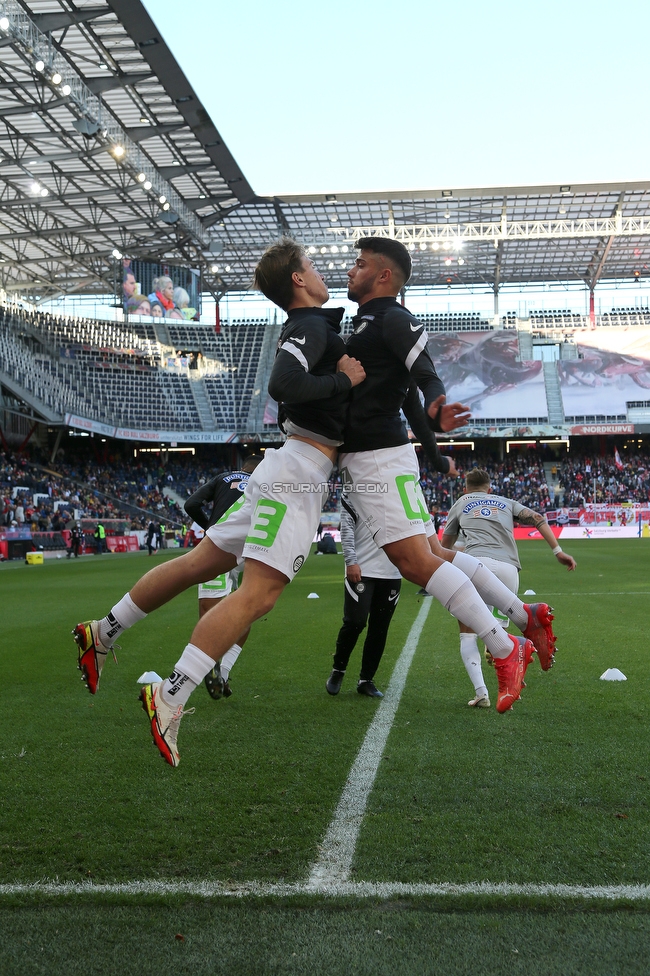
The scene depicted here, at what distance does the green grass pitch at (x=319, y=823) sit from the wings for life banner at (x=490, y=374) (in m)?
47.7

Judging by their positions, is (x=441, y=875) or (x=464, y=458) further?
(x=464, y=458)

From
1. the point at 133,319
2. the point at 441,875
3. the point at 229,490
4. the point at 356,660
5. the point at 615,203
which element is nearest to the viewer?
the point at 441,875

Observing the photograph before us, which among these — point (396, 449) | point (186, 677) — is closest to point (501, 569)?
point (396, 449)

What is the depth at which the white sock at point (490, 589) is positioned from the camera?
420 cm

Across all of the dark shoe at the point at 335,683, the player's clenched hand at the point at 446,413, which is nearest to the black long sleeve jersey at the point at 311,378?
the player's clenched hand at the point at 446,413

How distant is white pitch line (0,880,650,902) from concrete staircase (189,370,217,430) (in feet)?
165

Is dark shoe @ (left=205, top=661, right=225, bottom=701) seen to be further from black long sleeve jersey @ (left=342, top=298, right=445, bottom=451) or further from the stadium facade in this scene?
the stadium facade

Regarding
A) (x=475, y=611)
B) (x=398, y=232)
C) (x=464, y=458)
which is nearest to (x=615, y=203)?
(x=398, y=232)

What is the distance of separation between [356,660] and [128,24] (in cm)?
2482

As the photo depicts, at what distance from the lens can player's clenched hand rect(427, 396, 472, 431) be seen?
137 inches

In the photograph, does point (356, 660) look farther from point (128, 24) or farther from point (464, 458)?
point (464, 458)

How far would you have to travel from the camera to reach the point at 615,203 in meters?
44.3

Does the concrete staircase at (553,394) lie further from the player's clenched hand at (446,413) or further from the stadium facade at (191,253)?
the player's clenched hand at (446,413)

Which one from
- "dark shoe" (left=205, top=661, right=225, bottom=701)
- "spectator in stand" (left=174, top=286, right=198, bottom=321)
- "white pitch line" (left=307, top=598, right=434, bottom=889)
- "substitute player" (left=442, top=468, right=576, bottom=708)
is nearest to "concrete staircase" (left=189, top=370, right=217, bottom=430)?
"spectator in stand" (left=174, top=286, right=198, bottom=321)
